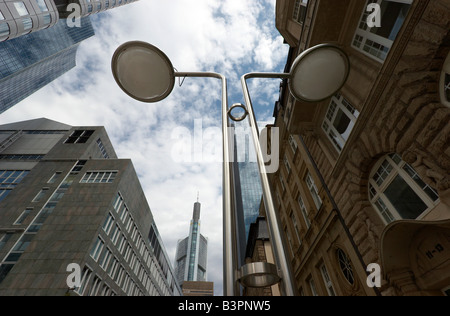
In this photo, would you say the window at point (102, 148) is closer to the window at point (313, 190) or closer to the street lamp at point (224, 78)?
the window at point (313, 190)

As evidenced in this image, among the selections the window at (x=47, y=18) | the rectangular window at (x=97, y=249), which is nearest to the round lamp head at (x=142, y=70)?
the rectangular window at (x=97, y=249)

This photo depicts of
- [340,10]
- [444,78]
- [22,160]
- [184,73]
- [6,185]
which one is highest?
[22,160]

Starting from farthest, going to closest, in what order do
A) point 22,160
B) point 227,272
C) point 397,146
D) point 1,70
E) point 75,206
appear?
point 1,70, point 22,160, point 75,206, point 397,146, point 227,272

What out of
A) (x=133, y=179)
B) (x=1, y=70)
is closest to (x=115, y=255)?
(x=133, y=179)

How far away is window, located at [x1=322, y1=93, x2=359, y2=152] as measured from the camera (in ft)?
30.0

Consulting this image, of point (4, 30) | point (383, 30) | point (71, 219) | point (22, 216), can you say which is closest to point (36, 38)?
point (4, 30)

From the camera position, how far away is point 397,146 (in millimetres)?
6090

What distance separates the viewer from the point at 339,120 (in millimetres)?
10078

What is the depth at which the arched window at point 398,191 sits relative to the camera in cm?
575

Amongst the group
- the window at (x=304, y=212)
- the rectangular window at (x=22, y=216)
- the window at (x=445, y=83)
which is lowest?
the window at (x=445, y=83)

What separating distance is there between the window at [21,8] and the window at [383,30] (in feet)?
171

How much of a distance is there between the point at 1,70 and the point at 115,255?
8075cm

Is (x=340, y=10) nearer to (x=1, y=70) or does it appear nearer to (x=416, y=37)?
(x=416, y=37)

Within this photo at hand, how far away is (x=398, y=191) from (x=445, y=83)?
129 inches
